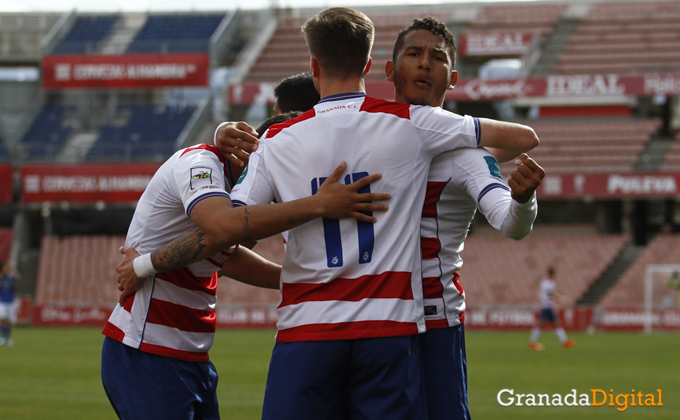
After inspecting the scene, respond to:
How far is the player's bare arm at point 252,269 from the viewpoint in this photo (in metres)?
3.92

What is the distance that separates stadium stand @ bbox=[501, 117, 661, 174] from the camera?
91.8 ft

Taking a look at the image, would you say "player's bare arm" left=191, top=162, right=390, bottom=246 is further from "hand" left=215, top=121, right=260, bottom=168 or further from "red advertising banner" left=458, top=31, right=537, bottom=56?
"red advertising banner" left=458, top=31, right=537, bottom=56

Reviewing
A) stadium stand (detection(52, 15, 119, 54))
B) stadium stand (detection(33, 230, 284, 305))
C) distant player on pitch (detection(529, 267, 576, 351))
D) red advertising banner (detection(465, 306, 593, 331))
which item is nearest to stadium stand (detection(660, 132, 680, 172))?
red advertising banner (detection(465, 306, 593, 331))

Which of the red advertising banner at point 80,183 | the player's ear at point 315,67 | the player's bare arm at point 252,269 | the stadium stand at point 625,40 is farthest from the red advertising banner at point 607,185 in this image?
the player's ear at point 315,67

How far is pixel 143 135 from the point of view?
29.8m

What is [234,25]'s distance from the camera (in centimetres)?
Answer: 3334

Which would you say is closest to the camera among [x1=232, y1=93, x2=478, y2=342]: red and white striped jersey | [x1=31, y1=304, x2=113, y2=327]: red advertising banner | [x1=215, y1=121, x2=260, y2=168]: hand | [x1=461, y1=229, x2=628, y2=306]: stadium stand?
[x1=232, y1=93, x2=478, y2=342]: red and white striped jersey

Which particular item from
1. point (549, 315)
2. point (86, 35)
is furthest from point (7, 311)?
point (86, 35)

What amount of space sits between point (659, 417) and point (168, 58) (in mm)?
25095

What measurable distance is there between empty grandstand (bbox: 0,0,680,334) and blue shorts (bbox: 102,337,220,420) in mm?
22297

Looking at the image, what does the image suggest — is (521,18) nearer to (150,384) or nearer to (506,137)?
(506,137)

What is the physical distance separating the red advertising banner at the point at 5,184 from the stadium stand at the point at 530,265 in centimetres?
1611

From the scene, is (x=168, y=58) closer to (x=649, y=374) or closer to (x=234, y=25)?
(x=234, y=25)

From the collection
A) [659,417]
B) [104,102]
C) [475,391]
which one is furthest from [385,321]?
[104,102]
